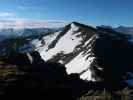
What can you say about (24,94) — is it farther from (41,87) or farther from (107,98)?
(107,98)

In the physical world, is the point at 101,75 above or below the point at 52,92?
below

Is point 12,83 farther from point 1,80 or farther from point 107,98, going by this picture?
point 107,98

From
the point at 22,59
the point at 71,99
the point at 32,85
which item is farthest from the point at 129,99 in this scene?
the point at 22,59

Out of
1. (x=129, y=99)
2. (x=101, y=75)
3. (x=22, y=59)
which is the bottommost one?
(x=101, y=75)

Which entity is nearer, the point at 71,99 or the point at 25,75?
the point at 71,99

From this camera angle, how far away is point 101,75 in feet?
645

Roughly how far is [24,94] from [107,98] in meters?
31.9

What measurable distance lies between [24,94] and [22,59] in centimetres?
8374

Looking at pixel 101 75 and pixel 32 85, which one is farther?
pixel 101 75

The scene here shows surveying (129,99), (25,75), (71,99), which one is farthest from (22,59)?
(129,99)

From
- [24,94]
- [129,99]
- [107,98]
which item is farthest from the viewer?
[24,94]

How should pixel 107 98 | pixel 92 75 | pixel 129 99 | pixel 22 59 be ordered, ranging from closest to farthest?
pixel 107 98
pixel 129 99
pixel 22 59
pixel 92 75

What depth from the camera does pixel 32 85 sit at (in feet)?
233

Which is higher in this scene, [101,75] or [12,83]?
[12,83]
